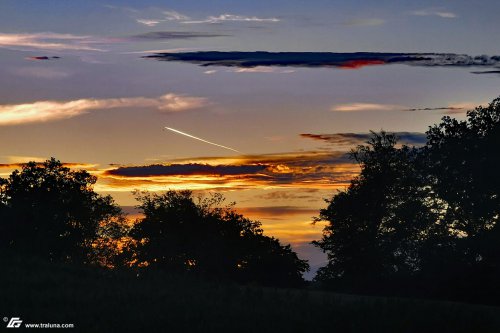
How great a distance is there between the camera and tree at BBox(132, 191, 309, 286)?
8469 cm

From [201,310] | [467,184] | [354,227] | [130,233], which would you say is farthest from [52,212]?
[201,310]

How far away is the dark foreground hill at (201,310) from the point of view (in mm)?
26312

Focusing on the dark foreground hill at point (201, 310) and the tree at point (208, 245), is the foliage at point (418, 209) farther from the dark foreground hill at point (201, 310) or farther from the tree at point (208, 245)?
the dark foreground hill at point (201, 310)

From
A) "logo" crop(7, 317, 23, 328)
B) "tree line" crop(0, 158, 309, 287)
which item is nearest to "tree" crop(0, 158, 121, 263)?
"tree line" crop(0, 158, 309, 287)

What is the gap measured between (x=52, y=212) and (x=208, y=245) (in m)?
18.0

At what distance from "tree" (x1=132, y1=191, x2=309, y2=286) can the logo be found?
55.1 meters

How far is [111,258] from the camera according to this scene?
92312 millimetres

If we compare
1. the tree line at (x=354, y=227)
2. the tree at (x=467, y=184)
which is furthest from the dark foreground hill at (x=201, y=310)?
the tree at (x=467, y=184)

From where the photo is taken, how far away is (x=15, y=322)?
25.8 m

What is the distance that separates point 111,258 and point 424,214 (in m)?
36.8

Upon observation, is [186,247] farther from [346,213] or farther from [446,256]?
[446,256]

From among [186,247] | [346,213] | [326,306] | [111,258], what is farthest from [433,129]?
[326,306]

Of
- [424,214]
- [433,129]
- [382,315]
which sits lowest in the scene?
[382,315]

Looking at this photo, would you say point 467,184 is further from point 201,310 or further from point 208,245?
point 201,310
